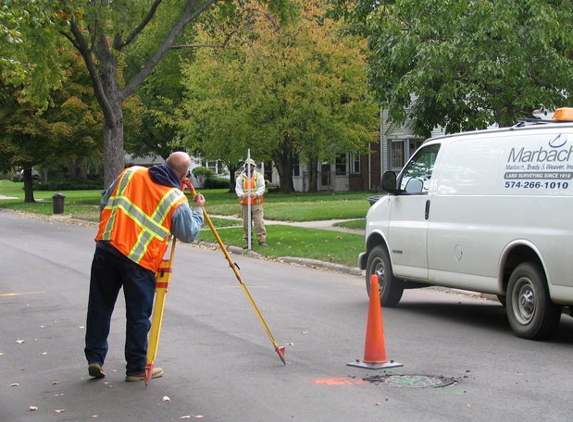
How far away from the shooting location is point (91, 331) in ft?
25.7

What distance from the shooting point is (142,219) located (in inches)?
301

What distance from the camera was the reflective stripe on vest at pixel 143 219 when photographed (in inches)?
299

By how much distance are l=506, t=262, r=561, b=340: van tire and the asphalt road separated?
176 mm

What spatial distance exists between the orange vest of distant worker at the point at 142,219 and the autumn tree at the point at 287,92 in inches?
1397

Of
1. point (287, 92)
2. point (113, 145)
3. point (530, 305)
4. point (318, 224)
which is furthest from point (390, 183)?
point (287, 92)

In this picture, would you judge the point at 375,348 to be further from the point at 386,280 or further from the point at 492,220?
the point at 386,280

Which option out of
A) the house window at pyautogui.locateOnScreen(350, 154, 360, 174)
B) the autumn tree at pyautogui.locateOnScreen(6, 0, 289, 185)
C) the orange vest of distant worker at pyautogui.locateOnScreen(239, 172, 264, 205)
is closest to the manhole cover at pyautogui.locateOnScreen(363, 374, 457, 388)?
the orange vest of distant worker at pyautogui.locateOnScreen(239, 172, 264, 205)

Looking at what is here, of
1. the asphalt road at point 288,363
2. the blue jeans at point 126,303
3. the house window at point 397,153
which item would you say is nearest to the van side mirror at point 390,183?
the asphalt road at point 288,363

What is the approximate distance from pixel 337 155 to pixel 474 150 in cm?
3909

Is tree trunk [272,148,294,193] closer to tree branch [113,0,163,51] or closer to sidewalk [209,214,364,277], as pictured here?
sidewalk [209,214,364,277]

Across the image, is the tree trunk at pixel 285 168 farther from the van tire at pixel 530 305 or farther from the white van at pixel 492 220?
the van tire at pixel 530 305

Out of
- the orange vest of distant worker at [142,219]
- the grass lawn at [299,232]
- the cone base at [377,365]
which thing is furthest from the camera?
the grass lawn at [299,232]

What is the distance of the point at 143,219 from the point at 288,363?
1.96 metres

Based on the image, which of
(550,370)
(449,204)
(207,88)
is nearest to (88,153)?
(207,88)
